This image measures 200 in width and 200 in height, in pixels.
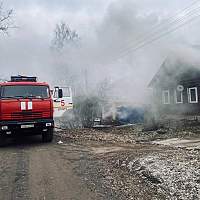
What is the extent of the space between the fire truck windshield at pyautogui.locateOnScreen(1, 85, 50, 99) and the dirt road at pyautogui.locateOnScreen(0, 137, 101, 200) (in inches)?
74.6

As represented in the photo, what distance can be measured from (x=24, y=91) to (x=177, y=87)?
15.4 m

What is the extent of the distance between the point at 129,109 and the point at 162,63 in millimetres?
4032

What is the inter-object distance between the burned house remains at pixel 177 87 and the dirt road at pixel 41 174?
13652mm

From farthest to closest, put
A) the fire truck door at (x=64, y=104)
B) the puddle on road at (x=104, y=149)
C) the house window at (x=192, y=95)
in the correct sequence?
the house window at (x=192, y=95)
the fire truck door at (x=64, y=104)
the puddle on road at (x=104, y=149)

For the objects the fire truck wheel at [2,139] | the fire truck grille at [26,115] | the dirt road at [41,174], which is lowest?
the dirt road at [41,174]

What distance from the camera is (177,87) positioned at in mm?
25703

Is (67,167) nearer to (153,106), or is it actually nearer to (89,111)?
(89,111)

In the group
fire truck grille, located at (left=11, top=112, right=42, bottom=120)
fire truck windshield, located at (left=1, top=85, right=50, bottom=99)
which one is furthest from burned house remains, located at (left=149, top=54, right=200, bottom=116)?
fire truck grille, located at (left=11, top=112, right=42, bottom=120)

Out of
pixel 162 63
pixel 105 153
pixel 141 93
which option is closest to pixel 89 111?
pixel 141 93

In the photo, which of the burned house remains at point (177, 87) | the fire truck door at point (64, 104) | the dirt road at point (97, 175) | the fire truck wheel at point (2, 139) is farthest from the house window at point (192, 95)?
the fire truck wheel at point (2, 139)

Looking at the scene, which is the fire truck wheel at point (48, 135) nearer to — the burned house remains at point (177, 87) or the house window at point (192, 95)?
the burned house remains at point (177, 87)

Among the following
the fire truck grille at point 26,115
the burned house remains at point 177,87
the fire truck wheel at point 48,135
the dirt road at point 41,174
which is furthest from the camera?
the burned house remains at point 177,87

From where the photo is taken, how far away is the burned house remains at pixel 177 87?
2352cm

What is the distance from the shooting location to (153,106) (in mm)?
24875
